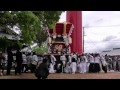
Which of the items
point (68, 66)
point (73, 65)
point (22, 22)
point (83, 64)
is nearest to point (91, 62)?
point (83, 64)

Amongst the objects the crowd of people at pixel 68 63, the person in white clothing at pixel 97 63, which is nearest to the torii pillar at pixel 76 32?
the crowd of people at pixel 68 63

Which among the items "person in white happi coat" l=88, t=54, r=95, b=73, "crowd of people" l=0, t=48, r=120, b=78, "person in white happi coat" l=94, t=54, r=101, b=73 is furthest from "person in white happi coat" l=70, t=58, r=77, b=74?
"person in white happi coat" l=94, t=54, r=101, b=73

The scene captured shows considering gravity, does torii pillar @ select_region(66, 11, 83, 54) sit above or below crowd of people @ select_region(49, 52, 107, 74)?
above

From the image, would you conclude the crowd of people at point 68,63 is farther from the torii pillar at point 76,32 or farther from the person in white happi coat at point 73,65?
the torii pillar at point 76,32

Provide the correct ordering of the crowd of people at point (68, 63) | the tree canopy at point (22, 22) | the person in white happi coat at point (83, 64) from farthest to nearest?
the person in white happi coat at point (83, 64) < the crowd of people at point (68, 63) < the tree canopy at point (22, 22)

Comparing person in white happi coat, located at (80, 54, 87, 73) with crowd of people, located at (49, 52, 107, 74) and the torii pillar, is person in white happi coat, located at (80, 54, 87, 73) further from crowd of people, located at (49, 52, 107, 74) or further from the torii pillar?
the torii pillar

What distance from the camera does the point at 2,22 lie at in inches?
553

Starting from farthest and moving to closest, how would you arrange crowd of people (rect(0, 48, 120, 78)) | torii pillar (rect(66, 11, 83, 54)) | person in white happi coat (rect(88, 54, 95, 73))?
torii pillar (rect(66, 11, 83, 54)) → person in white happi coat (rect(88, 54, 95, 73)) → crowd of people (rect(0, 48, 120, 78))

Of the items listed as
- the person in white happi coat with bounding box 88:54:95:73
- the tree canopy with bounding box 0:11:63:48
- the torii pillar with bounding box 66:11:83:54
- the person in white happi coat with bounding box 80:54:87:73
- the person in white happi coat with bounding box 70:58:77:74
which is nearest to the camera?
the tree canopy with bounding box 0:11:63:48

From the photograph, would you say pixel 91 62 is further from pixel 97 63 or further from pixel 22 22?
pixel 22 22
